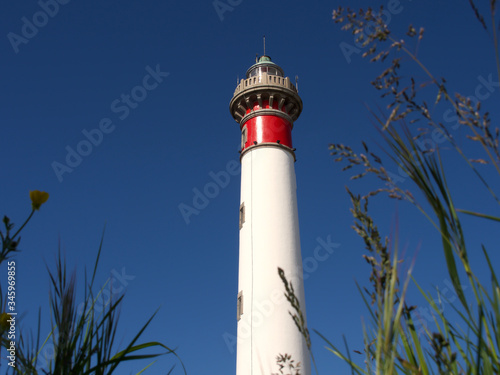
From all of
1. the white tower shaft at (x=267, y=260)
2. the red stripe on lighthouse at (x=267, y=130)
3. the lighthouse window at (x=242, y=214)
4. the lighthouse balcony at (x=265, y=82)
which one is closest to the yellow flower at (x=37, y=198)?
the white tower shaft at (x=267, y=260)

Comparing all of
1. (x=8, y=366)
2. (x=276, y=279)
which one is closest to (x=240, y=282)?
(x=276, y=279)

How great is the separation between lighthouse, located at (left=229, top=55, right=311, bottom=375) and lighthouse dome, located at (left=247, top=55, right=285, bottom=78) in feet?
0.15

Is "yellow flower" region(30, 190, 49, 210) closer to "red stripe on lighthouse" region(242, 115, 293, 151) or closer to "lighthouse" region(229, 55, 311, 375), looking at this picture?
"lighthouse" region(229, 55, 311, 375)

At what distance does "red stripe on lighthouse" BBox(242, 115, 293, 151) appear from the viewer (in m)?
16.6

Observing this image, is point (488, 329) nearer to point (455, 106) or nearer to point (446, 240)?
point (446, 240)

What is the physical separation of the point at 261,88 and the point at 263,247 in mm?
6356

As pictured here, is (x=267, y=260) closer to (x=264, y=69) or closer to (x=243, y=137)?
(x=243, y=137)

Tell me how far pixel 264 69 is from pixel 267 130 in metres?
3.90

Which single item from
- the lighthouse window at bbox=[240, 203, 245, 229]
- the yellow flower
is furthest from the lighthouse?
the yellow flower

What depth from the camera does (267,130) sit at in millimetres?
16688

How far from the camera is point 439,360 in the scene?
137 centimetres

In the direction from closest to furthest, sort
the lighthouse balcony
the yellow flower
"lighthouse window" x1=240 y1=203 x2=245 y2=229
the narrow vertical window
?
the yellow flower
"lighthouse window" x1=240 y1=203 x2=245 y2=229
the narrow vertical window
the lighthouse balcony

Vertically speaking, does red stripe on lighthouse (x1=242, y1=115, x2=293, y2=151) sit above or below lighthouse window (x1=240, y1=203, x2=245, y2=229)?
above

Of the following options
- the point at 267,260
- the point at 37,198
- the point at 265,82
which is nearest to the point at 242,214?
the point at 267,260
